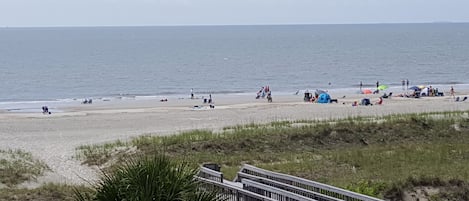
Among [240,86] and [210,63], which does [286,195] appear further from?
[210,63]

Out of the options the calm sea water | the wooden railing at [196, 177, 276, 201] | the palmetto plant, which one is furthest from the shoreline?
the palmetto plant

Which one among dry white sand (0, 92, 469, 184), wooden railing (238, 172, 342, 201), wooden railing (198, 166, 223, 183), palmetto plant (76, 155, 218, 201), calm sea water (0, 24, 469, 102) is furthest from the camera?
calm sea water (0, 24, 469, 102)

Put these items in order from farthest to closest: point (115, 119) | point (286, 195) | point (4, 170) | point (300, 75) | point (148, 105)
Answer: point (300, 75)
point (148, 105)
point (115, 119)
point (4, 170)
point (286, 195)

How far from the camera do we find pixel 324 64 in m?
102

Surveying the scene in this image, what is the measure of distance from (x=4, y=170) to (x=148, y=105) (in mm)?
35013

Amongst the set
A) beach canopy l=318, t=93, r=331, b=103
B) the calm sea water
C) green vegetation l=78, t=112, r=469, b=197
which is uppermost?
the calm sea water

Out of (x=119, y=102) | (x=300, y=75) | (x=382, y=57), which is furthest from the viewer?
(x=382, y=57)

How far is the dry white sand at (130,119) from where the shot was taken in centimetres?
2920

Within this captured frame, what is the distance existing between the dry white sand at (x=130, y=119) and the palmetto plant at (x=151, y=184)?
13.5m

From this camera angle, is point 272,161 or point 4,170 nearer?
point 4,170

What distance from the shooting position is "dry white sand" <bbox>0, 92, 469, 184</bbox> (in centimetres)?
2920

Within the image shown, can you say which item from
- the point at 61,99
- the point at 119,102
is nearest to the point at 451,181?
the point at 119,102

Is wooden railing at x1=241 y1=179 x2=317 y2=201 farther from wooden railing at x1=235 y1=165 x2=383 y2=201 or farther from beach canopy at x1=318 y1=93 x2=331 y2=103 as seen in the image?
beach canopy at x1=318 y1=93 x2=331 y2=103

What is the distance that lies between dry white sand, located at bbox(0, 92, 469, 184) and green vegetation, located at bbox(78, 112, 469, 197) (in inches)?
115
